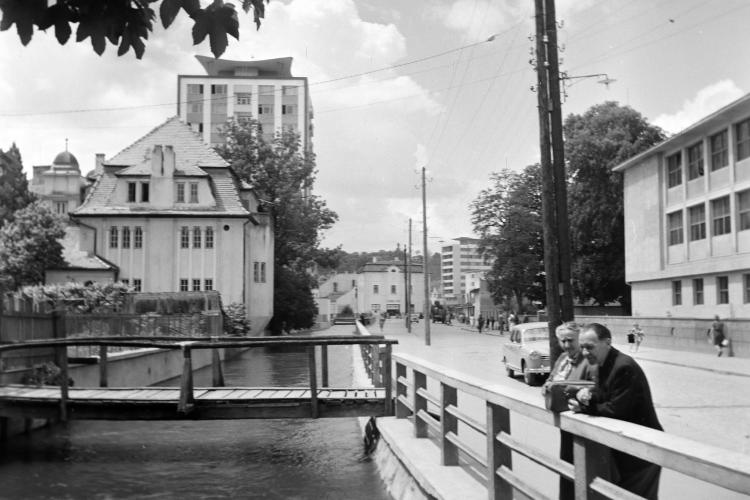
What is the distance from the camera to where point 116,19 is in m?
4.34

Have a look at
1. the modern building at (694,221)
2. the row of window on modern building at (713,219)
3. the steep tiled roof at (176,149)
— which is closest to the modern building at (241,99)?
the steep tiled roof at (176,149)

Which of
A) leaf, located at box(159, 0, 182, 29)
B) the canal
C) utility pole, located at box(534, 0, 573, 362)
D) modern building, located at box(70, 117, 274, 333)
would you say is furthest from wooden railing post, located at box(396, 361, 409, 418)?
modern building, located at box(70, 117, 274, 333)

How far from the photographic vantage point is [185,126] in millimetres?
52062

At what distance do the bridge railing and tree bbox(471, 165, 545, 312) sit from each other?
58.5 metres

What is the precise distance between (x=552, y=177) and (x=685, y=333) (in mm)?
23875

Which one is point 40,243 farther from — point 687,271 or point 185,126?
point 687,271

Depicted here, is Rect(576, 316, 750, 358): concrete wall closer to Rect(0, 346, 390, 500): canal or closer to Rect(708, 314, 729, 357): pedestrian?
Rect(708, 314, 729, 357): pedestrian

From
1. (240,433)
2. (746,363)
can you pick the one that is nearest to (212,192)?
(746,363)

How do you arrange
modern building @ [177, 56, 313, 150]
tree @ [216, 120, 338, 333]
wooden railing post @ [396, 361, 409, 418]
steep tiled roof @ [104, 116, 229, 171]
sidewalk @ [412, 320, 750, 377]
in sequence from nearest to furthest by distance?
wooden railing post @ [396, 361, 409, 418] < sidewalk @ [412, 320, 750, 377] < steep tiled roof @ [104, 116, 229, 171] < tree @ [216, 120, 338, 333] < modern building @ [177, 56, 313, 150]

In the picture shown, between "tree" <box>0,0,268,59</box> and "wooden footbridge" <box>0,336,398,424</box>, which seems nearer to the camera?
"tree" <box>0,0,268,59</box>

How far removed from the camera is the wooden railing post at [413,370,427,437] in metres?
9.43

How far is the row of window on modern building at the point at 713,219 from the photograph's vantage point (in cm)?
3603

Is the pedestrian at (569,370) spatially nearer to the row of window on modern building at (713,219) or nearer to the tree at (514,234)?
the row of window on modern building at (713,219)

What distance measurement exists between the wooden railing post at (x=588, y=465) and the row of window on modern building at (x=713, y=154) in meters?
34.9
